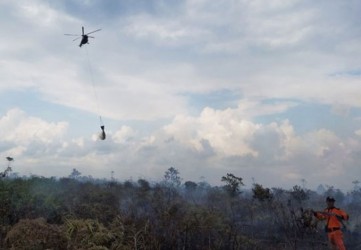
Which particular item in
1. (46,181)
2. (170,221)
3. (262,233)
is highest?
(46,181)

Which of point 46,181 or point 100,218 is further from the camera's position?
point 46,181

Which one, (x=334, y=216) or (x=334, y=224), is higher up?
(x=334, y=216)

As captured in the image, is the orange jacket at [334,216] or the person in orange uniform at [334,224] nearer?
the orange jacket at [334,216]

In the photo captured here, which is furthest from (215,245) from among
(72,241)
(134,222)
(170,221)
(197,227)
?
(72,241)

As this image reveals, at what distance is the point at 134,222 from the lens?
14.1 m

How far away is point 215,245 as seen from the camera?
14.0 meters

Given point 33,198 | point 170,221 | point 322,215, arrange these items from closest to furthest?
point 322,215
point 170,221
point 33,198

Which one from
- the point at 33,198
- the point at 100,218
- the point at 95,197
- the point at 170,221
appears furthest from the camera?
the point at 95,197

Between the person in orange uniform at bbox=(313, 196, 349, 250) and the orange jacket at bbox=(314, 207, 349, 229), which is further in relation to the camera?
the person in orange uniform at bbox=(313, 196, 349, 250)

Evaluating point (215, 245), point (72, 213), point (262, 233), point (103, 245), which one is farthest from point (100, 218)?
point (262, 233)

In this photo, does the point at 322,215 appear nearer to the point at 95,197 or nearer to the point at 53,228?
the point at 53,228

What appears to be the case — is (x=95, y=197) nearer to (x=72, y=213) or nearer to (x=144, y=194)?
(x=144, y=194)

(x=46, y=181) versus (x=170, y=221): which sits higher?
(x=46, y=181)

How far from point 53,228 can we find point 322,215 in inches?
324
